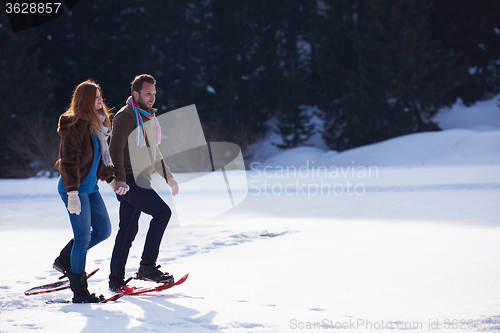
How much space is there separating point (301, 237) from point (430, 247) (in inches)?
64.7

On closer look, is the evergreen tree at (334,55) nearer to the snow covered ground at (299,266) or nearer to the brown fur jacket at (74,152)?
the snow covered ground at (299,266)

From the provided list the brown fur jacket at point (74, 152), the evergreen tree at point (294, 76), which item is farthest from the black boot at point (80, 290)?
the evergreen tree at point (294, 76)

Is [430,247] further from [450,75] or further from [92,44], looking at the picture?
[92,44]

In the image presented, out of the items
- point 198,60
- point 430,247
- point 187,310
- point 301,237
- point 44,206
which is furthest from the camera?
point 198,60

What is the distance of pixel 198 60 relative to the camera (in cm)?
3425

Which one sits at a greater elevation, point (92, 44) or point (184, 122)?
point (92, 44)

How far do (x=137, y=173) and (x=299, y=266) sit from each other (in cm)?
189

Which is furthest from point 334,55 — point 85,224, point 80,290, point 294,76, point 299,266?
point 80,290

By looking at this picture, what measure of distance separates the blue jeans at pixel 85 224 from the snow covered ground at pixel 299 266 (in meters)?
0.33

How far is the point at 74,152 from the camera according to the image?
10.7ft

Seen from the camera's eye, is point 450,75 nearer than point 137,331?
No

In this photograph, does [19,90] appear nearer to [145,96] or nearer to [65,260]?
[65,260]

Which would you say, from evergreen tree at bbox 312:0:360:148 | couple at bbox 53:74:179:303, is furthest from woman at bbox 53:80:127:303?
evergreen tree at bbox 312:0:360:148

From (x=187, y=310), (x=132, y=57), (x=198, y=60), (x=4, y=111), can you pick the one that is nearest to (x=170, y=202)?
(x=187, y=310)
